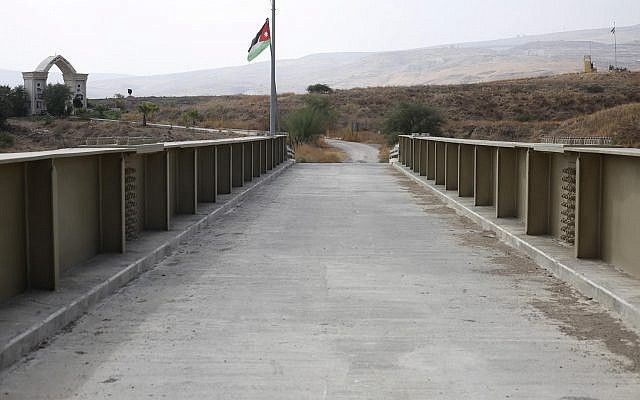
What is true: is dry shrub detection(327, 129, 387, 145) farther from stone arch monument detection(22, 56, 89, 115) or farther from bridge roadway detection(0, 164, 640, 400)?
bridge roadway detection(0, 164, 640, 400)

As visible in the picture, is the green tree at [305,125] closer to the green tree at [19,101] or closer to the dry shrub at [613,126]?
the dry shrub at [613,126]

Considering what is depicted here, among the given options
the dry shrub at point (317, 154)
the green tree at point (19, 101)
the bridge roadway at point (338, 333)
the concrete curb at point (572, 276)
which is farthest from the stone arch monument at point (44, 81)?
the bridge roadway at point (338, 333)

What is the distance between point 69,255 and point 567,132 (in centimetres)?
5606

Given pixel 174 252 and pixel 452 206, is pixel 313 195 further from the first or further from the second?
pixel 174 252

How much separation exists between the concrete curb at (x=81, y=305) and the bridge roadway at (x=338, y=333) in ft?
0.35

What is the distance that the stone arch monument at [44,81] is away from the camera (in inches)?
3313

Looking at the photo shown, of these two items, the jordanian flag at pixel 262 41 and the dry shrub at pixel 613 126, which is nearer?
the jordanian flag at pixel 262 41

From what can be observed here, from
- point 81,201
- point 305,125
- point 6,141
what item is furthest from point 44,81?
point 81,201

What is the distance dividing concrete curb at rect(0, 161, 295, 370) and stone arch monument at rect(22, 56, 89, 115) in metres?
73.9

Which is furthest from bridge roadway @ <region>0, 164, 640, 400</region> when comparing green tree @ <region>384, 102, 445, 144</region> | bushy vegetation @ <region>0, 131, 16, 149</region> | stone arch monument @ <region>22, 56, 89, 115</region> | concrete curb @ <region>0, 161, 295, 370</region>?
stone arch monument @ <region>22, 56, 89, 115</region>

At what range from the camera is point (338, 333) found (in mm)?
7586

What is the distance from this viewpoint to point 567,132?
205ft

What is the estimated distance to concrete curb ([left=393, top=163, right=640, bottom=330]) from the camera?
317 inches

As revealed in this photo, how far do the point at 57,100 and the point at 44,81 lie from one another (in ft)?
12.3
